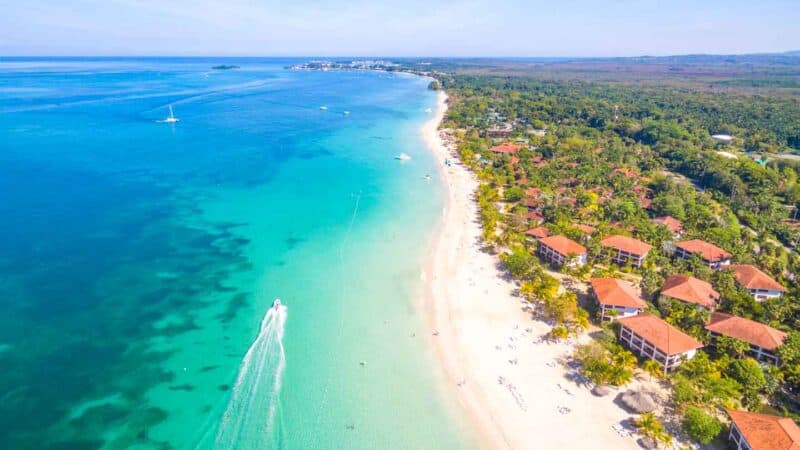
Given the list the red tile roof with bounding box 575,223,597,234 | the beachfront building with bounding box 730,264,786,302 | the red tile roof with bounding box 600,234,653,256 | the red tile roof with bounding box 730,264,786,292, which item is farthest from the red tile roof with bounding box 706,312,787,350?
the red tile roof with bounding box 575,223,597,234

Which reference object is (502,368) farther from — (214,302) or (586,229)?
(214,302)

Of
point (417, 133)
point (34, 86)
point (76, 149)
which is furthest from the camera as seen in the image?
point (34, 86)

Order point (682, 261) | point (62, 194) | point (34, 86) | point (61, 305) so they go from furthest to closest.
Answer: point (34, 86) → point (62, 194) → point (682, 261) → point (61, 305)

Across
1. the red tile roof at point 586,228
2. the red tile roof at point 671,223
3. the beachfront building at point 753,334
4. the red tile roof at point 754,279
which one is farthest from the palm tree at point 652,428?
the red tile roof at point 671,223

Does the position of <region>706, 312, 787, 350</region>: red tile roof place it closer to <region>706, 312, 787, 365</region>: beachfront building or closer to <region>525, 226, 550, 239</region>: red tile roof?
<region>706, 312, 787, 365</region>: beachfront building

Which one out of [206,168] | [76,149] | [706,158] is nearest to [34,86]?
[76,149]

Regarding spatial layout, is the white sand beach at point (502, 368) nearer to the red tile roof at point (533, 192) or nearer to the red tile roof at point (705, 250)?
the red tile roof at point (533, 192)

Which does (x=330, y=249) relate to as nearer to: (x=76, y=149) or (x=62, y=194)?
(x=62, y=194)

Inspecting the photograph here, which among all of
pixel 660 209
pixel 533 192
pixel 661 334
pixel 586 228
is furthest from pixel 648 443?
pixel 533 192
